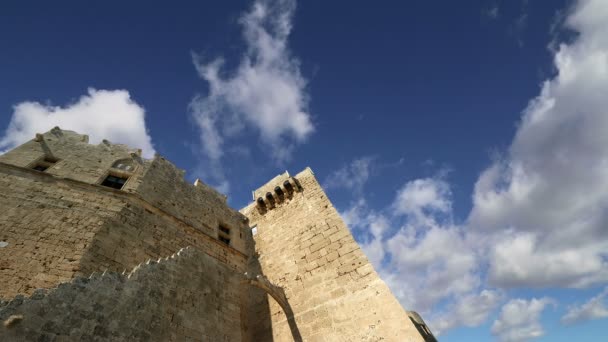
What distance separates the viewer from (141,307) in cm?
540

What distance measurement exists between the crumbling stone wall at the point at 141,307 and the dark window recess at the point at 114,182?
4.60 m

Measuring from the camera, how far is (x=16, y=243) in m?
6.47

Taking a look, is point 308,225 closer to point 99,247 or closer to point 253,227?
point 253,227

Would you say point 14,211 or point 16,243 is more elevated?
point 14,211

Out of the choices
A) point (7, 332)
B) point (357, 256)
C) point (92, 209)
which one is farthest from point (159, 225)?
point (357, 256)

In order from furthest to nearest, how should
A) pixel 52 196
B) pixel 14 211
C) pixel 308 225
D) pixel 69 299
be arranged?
pixel 308 225 < pixel 52 196 < pixel 14 211 < pixel 69 299

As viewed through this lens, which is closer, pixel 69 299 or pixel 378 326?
pixel 69 299

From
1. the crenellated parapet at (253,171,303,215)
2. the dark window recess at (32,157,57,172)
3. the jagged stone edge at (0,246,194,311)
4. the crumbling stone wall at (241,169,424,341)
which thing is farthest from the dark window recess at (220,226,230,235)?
the dark window recess at (32,157,57,172)

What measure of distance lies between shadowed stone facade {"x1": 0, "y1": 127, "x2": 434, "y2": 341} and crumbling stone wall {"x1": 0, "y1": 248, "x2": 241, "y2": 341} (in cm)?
2

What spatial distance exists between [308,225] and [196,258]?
480cm

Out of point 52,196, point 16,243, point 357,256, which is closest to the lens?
point 16,243

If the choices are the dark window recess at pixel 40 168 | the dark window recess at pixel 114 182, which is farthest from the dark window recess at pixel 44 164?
the dark window recess at pixel 114 182

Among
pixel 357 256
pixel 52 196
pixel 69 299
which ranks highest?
pixel 52 196

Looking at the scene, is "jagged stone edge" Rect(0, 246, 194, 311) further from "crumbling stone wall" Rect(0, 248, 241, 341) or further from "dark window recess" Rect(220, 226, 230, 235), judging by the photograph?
"dark window recess" Rect(220, 226, 230, 235)
